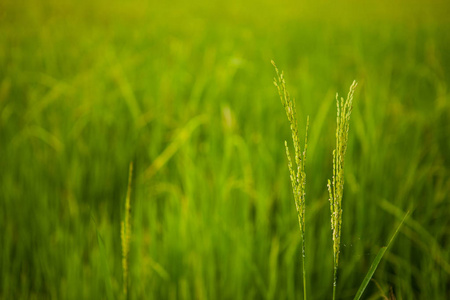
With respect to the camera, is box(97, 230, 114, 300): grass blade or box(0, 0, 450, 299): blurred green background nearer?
box(97, 230, 114, 300): grass blade

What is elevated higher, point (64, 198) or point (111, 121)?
point (111, 121)

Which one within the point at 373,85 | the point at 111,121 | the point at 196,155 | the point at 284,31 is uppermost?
the point at 284,31

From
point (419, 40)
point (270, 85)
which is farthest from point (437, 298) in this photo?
point (419, 40)

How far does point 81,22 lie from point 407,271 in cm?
394

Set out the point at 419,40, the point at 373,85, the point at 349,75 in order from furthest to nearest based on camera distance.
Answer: the point at 419,40 < the point at 349,75 < the point at 373,85

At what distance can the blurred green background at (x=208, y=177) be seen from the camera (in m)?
0.88

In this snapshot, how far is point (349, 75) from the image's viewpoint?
2191 millimetres

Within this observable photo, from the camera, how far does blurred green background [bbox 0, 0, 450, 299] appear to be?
88 centimetres

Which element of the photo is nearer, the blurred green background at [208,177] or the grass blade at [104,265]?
the grass blade at [104,265]

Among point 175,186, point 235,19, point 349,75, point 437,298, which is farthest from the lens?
point 235,19

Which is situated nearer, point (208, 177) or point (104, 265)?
point (104, 265)

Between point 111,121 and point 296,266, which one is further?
point 111,121

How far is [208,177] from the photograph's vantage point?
1.30 metres

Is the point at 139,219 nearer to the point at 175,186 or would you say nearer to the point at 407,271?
the point at 175,186
